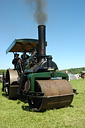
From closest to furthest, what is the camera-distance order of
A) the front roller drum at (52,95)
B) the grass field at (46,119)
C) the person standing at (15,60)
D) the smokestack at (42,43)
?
the grass field at (46,119) < the front roller drum at (52,95) < the smokestack at (42,43) < the person standing at (15,60)

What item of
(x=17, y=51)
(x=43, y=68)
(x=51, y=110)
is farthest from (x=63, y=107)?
(x=17, y=51)

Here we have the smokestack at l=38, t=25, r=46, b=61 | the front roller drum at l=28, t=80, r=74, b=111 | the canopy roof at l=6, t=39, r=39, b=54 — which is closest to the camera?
the front roller drum at l=28, t=80, r=74, b=111

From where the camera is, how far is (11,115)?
438cm

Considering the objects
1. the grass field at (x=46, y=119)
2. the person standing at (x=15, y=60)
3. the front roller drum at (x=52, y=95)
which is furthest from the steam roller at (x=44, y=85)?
the person standing at (x=15, y=60)

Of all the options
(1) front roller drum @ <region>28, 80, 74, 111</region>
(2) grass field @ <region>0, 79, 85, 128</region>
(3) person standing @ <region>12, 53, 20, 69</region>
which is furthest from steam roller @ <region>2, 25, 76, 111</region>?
(3) person standing @ <region>12, 53, 20, 69</region>

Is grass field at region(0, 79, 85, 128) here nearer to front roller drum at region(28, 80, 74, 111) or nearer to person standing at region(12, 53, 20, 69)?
front roller drum at region(28, 80, 74, 111)

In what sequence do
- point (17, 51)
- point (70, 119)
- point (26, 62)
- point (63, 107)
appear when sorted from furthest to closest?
1. point (17, 51)
2. point (26, 62)
3. point (63, 107)
4. point (70, 119)

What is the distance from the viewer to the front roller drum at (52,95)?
14.7 feet

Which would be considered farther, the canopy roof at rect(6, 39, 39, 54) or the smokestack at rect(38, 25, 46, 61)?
the canopy roof at rect(6, 39, 39, 54)

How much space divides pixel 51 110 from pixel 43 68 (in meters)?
1.29

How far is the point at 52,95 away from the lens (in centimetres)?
453

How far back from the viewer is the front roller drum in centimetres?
447

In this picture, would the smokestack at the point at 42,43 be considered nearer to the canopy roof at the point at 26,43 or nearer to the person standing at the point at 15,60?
the canopy roof at the point at 26,43

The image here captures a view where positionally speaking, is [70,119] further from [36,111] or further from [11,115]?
[11,115]
